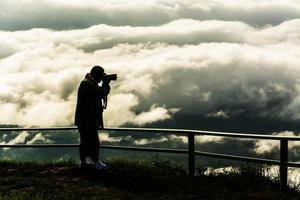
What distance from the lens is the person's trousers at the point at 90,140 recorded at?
1250cm

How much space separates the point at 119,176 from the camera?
1263 cm

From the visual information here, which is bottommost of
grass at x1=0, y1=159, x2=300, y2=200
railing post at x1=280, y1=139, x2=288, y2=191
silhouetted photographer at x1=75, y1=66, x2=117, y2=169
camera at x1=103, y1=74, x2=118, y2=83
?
grass at x1=0, y1=159, x2=300, y2=200

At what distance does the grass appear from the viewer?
36.4 ft

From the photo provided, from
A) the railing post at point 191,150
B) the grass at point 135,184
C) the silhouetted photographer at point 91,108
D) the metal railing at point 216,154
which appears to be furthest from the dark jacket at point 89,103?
the railing post at point 191,150

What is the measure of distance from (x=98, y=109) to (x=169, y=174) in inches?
83.5

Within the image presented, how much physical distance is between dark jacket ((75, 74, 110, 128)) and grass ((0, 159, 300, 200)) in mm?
1141

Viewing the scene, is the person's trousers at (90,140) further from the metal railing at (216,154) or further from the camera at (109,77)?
the metal railing at (216,154)

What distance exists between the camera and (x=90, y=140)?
12570 mm

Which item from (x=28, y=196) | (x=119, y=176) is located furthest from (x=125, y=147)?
(x=28, y=196)

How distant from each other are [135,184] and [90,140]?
4.54 ft

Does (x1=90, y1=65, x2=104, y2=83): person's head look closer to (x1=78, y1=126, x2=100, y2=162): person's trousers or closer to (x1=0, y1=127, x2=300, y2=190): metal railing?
(x1=78, y1=126, x2=100, y2=162): person's trousers

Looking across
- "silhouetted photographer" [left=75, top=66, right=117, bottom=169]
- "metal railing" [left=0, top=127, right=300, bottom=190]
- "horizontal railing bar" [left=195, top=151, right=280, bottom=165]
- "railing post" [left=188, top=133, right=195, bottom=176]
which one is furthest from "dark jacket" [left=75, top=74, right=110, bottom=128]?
"horizontal railing bar" [left=195, top=151, right=280, bottom=165]

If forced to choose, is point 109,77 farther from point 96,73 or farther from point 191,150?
point 191,150

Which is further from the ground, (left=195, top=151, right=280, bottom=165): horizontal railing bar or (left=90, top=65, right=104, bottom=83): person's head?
(left=90, top=65, right=104, bottom=83): person's head
